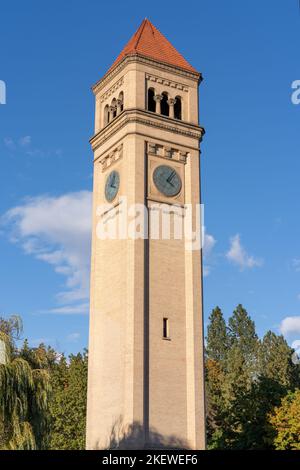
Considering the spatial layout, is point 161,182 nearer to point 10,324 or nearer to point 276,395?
point 10,324

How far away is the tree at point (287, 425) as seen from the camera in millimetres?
38125

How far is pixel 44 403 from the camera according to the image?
27.2 m

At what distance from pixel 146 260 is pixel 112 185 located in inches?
206

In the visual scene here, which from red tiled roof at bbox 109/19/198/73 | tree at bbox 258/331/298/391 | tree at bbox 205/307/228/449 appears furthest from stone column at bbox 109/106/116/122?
tree at bbox 258/331/298/391

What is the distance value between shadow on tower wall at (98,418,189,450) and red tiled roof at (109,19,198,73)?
62.7 ft

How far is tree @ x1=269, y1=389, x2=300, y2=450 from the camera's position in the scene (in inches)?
1501

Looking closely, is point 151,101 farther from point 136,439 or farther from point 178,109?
point 136,439

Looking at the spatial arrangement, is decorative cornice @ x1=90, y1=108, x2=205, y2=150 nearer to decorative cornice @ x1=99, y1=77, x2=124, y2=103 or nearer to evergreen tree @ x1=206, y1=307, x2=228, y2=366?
decorative cornice @ x1=99, y1=77, x2=124, y2=103

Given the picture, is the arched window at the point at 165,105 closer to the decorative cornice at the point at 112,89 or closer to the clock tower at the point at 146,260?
the clock tower at the point at 146,260

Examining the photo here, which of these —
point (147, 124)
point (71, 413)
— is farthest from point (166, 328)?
point (71, 413)

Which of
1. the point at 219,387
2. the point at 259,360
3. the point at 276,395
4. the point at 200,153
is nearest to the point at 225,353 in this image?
the point at 259,360

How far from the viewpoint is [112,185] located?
120 ft
